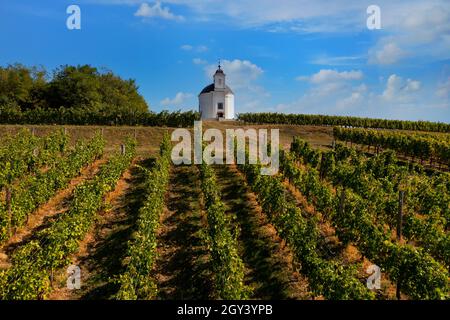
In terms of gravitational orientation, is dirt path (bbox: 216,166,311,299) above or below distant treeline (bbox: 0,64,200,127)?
below

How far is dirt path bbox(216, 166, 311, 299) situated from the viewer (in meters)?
12.9

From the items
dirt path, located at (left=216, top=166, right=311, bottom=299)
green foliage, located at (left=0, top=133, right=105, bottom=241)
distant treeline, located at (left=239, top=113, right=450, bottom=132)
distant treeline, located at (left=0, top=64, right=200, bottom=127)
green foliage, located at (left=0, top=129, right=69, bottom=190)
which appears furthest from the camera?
distant treeline, located at (left=239, top=113, right=450, bottom=132)

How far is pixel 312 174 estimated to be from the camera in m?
20.5

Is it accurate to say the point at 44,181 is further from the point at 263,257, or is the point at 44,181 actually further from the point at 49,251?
the point at 263,257

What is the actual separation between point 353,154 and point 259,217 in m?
12.7

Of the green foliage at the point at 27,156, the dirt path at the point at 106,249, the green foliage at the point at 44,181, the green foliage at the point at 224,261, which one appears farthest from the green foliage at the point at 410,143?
the green foliage at the point at 27,156

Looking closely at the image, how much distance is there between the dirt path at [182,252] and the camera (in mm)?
12969

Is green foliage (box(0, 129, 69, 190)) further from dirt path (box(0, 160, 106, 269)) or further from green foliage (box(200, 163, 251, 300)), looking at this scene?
green foliage (box(200, 163, 251, 300))

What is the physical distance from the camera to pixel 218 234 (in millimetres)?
13945

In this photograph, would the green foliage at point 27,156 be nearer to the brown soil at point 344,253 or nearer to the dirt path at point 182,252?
the dirt path at point 182,252

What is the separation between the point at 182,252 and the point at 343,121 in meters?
48.8

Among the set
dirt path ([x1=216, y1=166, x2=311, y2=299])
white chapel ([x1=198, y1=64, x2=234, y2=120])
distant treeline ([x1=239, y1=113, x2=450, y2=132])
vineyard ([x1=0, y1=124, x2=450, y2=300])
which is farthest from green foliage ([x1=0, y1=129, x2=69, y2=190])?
white chapel ([x1=198, y1=64, x2=234, y2=120])

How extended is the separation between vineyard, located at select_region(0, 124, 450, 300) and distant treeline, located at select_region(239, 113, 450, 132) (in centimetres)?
3340

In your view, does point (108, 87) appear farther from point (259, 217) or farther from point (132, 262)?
point (132, 262)
